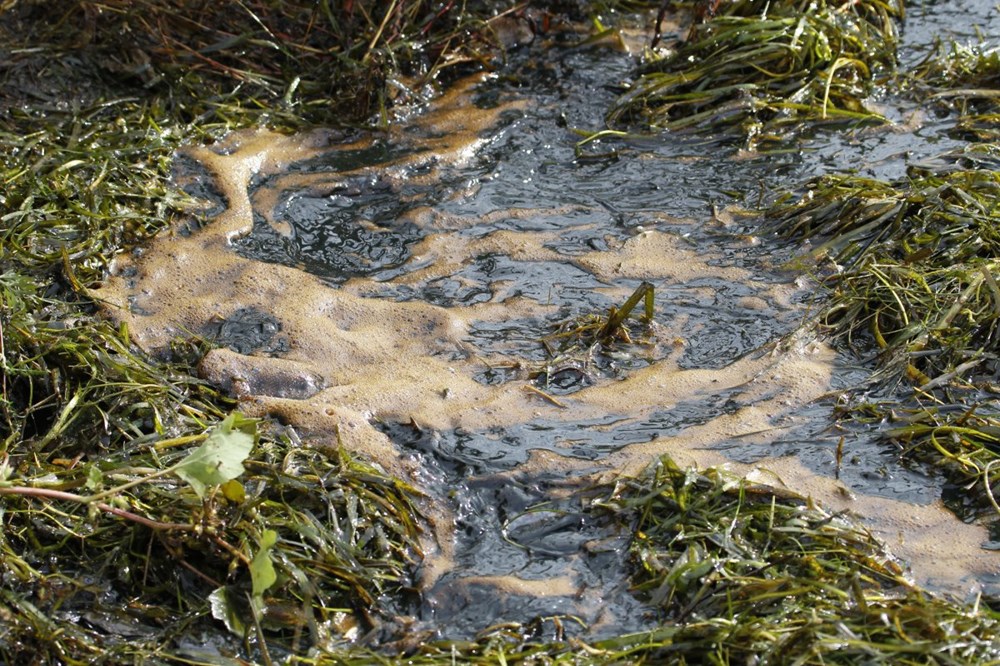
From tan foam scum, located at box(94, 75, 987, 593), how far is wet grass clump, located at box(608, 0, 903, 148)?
848 millimetres

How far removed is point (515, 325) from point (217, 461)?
137 centimetres

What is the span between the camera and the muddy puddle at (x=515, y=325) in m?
2.59

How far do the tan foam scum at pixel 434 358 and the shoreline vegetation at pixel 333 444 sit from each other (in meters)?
0.11

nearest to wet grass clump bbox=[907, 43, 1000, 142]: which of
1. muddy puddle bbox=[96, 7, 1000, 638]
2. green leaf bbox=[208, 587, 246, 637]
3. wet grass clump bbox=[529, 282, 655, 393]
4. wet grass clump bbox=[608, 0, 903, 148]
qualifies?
wet grass clump bbox=[608, 0, 903, 148]

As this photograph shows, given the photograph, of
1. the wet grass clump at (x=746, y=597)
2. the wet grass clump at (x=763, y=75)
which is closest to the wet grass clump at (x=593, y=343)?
the wet grass clump at (x=746, y=597)

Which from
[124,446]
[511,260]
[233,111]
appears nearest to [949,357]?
[511,260]

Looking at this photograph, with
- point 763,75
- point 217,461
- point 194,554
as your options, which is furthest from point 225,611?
point 763,75

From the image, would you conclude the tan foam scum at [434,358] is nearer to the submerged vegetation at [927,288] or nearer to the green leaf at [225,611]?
the submerged vegetation at [927,288]

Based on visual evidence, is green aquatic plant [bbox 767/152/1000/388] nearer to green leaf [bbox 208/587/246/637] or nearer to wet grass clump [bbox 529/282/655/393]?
wet grass clump [bbox 529/282/655/393]

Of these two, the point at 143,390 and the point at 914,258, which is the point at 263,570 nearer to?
the point at 143,390

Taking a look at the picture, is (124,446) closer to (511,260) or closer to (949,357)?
(511,260)

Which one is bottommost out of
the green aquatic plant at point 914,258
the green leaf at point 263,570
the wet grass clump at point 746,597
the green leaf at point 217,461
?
the wet grass clump at point 746,597

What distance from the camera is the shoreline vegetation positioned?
7.46 feet

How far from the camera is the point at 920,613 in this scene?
2.16 meters
